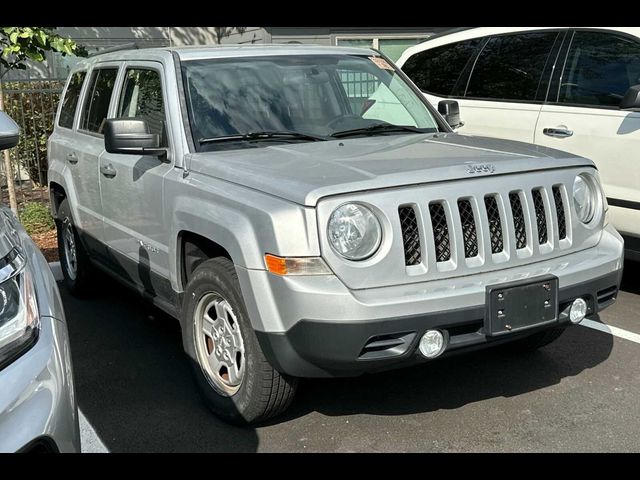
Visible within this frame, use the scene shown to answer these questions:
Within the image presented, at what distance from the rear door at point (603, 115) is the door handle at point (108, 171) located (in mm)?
3163

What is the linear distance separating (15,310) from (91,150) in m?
3.15

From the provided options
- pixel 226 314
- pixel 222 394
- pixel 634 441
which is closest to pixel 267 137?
pixel 226 314

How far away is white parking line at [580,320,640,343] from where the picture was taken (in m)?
4.71

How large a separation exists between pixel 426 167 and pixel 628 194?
7.99ft

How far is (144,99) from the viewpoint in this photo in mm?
4648

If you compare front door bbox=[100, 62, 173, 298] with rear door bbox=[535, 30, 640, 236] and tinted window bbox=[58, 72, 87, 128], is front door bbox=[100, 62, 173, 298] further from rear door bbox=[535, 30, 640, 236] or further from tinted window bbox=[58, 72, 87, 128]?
rear door bbox=[535, 30, 640, 236]

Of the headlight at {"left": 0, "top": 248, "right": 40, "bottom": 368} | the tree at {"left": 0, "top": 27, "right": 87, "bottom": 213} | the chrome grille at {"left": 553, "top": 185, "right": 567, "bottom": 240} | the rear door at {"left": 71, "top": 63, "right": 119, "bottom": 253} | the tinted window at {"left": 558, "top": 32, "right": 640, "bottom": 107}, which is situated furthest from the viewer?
the tree at {"left": 0, "top": 27, "right": 87, "bottom": 213}

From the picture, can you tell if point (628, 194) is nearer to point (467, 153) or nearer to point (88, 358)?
point (467, 153)

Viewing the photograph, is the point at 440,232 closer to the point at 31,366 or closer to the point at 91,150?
the point at 31,366

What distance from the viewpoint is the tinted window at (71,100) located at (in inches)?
229

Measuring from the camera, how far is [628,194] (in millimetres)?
5148

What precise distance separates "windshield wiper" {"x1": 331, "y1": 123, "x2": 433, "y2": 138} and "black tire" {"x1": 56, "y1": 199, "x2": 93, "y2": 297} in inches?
97.0

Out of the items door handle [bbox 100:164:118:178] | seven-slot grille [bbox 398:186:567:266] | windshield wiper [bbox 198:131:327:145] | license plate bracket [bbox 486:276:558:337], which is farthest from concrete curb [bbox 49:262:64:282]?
license plate bracket [bbox 486:276:558:337]
